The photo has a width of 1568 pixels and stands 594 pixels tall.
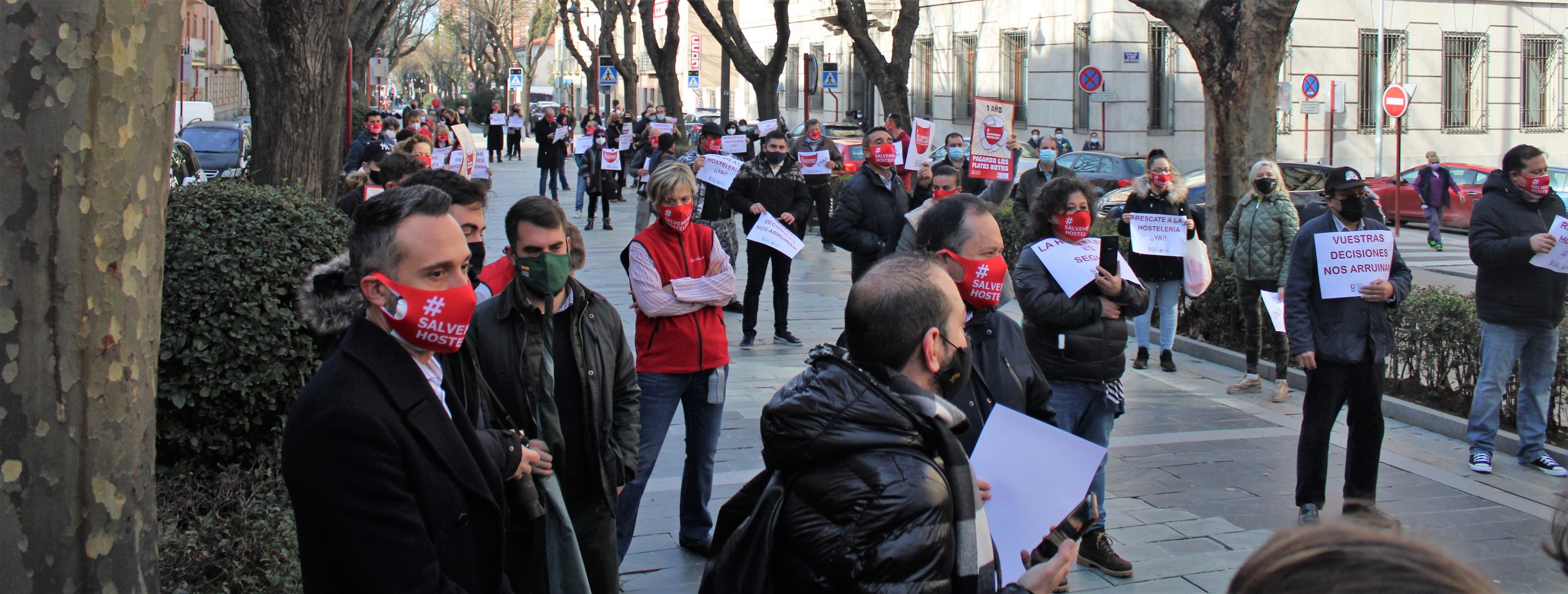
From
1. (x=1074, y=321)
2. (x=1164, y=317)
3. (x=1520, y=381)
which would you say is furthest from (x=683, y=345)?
(x=1164, y=317)

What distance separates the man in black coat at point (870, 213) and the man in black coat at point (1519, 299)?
4072 mm

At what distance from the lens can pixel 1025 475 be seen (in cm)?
312

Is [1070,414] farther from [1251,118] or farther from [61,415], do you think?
[1251,118]

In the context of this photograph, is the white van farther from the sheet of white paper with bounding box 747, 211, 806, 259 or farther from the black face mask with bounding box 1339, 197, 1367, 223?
the black face mask with bounding box 1339, 197, 1367, 223

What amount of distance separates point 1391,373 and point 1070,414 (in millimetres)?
4507

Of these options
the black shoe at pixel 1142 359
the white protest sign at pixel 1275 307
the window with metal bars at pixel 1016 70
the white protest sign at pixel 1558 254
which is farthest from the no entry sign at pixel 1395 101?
the white protest sign at pixel 1558 254

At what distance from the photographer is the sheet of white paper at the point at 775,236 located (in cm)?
975

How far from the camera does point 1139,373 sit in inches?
386

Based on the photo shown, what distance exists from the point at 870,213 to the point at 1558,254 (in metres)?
4.64

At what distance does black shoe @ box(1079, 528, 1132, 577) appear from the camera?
209 inches


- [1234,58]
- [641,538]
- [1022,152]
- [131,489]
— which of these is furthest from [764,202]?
[1022,152]

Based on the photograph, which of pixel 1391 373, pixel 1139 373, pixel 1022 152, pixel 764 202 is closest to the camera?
pixel 1391 373

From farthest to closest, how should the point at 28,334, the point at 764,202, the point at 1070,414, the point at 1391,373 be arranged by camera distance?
the point at 764,202
the point at 1391,373
the point at 1070,414
the point at 28,334

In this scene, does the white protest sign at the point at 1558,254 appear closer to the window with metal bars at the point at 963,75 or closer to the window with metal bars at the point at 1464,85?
the window with metal bars at the point at 1464,85
